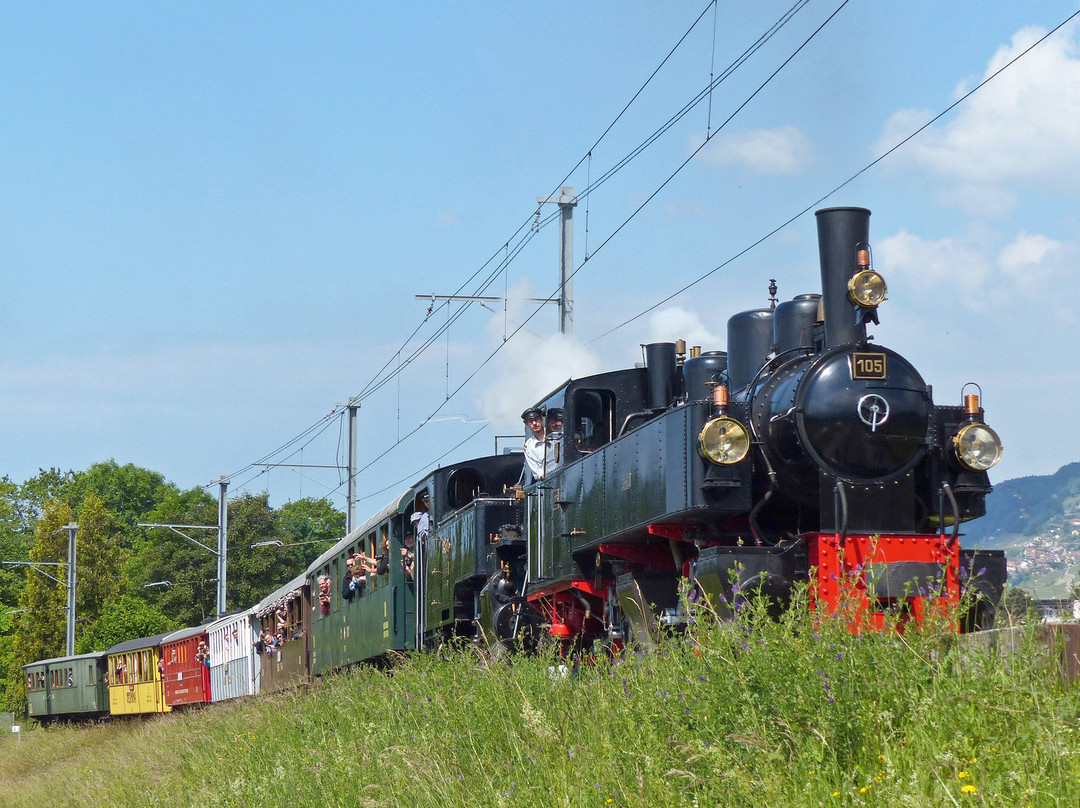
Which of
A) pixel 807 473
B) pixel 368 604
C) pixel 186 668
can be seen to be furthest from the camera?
pixel 186 668

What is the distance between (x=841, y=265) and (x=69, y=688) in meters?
42.8

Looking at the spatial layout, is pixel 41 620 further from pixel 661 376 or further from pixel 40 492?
pixel 661 376

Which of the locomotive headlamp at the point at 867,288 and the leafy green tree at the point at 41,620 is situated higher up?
the locomotive headlamp at the point at 867,288

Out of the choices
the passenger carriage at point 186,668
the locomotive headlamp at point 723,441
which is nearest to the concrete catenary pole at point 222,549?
the passenger carriage at point 186,668

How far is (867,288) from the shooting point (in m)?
8.95

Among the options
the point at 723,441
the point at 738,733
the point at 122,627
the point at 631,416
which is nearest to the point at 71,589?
the point at 122,627

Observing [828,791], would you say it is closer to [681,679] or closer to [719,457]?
[681,679]

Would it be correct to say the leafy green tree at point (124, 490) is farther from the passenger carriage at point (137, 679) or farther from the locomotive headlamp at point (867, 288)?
the locomotive headlamp at point (867, 288)

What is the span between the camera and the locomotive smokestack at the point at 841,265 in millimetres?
9023

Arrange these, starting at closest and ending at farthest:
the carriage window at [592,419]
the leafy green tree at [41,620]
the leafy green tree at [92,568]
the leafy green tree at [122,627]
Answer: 1. the carriage window at [592,419]
2. the leafy green tree at [122,627]
3. the leafy green tree at [41,620]
4. the leafy green tree at [92,568]

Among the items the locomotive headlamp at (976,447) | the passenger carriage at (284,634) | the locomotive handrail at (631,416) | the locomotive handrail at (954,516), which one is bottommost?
the passenger carriage at (284,634)

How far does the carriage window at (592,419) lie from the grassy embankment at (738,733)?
10.8 ft

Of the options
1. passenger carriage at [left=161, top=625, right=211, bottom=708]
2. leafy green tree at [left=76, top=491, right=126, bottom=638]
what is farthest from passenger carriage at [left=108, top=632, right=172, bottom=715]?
leafy green tree at [left=76, top=491, right=126, bottom=638]

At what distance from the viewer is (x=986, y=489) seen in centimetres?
911
